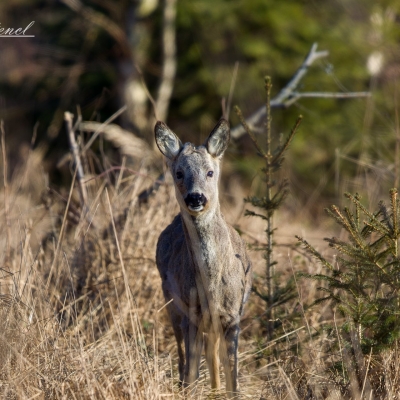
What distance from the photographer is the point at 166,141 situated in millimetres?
5703

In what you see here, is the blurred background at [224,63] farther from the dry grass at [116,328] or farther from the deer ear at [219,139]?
the deer ear at [219,139]

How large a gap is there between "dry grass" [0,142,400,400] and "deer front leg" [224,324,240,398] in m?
0.12

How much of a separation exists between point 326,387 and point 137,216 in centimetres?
290

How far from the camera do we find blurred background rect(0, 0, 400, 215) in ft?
46.8

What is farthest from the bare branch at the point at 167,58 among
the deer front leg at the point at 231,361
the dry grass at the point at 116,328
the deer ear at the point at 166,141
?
the deer front leg at the point at 231,361

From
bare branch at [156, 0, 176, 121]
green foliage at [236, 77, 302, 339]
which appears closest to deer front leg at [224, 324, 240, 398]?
green foliage at [236, 77, 302, 339]

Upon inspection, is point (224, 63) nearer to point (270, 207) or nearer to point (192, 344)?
point (270, 207)

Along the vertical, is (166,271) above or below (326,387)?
above

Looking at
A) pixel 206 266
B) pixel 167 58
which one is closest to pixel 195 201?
pixel 206 266

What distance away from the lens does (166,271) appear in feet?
20.3

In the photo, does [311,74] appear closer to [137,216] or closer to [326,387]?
[137,216]

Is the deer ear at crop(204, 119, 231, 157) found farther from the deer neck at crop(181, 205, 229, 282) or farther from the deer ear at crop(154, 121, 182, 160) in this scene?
the deer neck at crop(181, 205, 229, 282)

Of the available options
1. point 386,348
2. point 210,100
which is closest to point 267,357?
point 386,348

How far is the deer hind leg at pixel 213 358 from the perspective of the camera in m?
5.61
